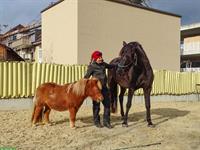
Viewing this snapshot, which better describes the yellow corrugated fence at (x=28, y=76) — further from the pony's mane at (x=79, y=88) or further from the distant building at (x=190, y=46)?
the distant building at (x=190, y=46)

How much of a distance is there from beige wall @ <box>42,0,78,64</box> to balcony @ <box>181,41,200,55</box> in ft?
60.6

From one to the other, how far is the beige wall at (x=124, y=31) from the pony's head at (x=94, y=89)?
1073 cm

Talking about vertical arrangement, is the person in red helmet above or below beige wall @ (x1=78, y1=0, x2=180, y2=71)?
below

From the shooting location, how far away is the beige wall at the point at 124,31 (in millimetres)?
18859

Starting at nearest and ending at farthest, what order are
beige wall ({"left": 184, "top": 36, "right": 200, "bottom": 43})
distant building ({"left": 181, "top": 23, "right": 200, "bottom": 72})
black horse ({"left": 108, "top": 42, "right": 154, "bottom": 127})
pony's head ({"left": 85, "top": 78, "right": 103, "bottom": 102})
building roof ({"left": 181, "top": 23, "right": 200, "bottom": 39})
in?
pony's head ({"left": 85, "top": 78, "right": 103, "bottom": 102}) < black horse ({"left": 108, "top": 42, "right": 154, "bottom": 127}) < building roof ({"left": 181, "top": 23, "right": 200, "bottom": 39}) < distant building ({"left": 181, "top": 23, "right": 200, "bottom": 72}) < beige wall ({"left": 184, "top": 36, "right": 200, "bottom": 43})

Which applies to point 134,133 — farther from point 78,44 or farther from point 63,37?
point 63,37

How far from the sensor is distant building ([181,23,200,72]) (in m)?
35.2

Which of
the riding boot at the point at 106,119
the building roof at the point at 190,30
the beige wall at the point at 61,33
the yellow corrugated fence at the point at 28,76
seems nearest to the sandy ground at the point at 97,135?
the riding boot at the point at 106,119

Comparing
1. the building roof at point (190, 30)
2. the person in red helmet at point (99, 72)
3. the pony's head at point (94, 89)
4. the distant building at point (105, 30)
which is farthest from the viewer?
the building roof at point (190, 30)

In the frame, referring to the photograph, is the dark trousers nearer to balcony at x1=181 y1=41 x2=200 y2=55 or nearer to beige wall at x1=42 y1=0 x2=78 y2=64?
beige wall at x1=42 y1=0 x2=78 y2=64

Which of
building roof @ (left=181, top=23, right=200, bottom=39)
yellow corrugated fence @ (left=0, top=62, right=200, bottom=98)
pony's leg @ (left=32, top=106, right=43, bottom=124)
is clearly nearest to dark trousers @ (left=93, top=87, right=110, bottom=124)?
pony's leg @ (left=32, top=106, right=43, bottom=124)

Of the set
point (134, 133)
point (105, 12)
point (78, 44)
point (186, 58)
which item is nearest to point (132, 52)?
point (134, 133)

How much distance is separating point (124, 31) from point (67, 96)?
43.9 feet

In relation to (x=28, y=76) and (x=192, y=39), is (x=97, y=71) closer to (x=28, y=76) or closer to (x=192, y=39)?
(x=28, y=76)
